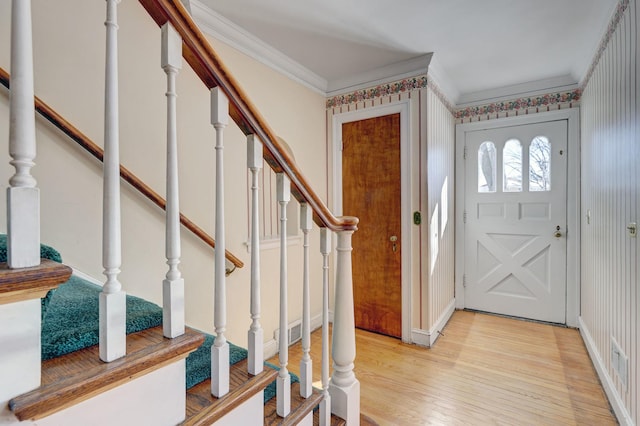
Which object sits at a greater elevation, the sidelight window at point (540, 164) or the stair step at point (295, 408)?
the sidelight window at point (540, 164)

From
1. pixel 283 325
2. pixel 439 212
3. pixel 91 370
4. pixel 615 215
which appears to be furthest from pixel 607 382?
pixel 91 370

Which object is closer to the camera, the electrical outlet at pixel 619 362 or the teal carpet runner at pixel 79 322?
the teal carpet runner at pixel 79 322

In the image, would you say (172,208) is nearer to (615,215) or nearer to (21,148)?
(21,148)

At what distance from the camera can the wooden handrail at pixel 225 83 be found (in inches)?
28.4

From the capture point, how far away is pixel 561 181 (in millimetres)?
3113

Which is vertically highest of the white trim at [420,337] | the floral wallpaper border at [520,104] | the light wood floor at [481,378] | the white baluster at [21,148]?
the floral wallpaper border at [520,104]

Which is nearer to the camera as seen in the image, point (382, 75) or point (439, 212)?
point (382, 75)

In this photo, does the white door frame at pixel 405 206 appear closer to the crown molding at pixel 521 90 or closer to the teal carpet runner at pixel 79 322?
the crown molding at pixel 521 90

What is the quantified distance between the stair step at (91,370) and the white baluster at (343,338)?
735 mm

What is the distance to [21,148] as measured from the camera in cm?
50

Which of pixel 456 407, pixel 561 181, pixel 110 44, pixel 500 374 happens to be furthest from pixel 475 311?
pixel 110 44

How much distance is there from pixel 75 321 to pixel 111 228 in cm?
35

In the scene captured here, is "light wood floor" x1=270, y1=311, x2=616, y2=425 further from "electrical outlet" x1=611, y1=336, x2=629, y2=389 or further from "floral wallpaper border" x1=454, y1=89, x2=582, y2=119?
"floral wallpaper border" x1=454, y1=89, x2=582, y2=119

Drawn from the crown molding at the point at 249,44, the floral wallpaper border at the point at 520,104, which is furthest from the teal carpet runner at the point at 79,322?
the floral wallpaper border at the point at 520,104
